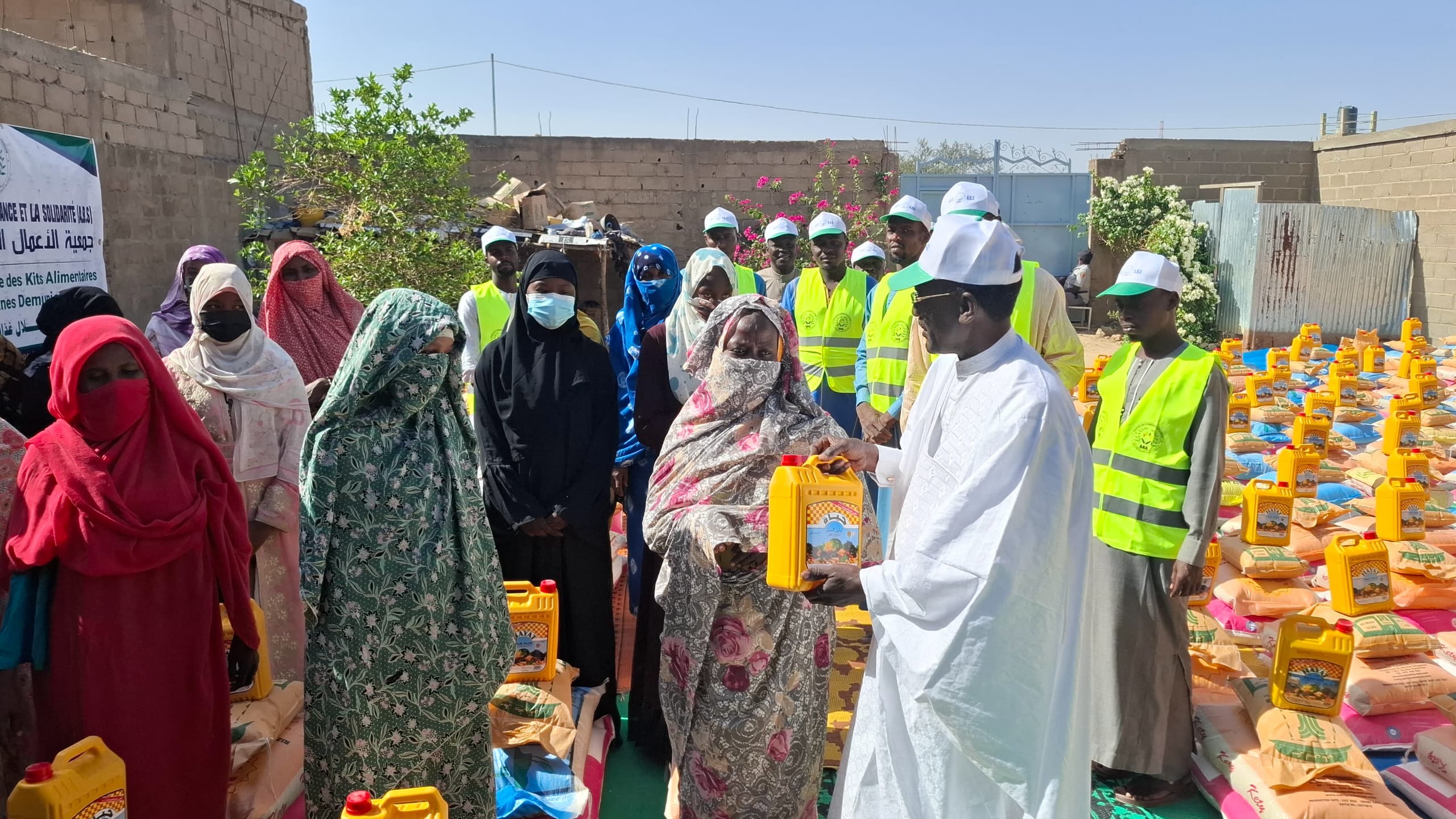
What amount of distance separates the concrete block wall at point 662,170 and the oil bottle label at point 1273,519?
10.2 m

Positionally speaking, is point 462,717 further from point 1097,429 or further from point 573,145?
point 573,145

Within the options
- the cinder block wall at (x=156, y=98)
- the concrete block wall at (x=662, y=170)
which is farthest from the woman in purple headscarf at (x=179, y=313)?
the concrete block wall at (x=662, y=170)

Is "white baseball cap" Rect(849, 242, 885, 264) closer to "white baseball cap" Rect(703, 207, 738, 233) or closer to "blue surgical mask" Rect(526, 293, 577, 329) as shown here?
"white baseball cap" Rect(703, 207, 738, 233)

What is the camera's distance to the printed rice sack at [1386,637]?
422 cm

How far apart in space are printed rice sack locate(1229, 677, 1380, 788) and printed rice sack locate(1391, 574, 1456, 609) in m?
1.92

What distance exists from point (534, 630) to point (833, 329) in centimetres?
333

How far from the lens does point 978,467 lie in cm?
220

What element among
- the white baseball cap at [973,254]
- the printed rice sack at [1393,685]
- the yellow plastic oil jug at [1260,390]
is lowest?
the printed rice sack at [1393,685]

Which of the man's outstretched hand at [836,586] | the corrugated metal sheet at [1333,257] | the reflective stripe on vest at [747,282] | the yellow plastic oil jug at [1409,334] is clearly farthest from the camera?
the corrugated metal sheet at [1333,257]

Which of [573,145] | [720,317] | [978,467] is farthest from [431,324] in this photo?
[573,145]

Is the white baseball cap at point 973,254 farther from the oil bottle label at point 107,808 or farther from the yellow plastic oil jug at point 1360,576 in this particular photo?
the yellow plastic oil jug at point 1360,576

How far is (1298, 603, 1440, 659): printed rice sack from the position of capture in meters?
4.22

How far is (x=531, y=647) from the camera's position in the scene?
346 cm

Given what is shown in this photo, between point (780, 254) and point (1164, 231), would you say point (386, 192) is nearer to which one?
point (780, 254)
